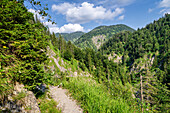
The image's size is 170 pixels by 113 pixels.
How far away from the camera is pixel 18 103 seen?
4254 mm

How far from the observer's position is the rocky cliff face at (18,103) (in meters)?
3.66

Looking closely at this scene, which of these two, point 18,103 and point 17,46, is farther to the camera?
point 17,46

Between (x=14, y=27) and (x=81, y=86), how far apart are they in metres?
7.86

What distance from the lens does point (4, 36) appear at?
496cm

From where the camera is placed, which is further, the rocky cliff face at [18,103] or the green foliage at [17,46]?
the green foliage at [17,46]

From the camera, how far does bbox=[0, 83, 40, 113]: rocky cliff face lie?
366 cm

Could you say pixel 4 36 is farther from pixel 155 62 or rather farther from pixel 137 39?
pixel 137 39

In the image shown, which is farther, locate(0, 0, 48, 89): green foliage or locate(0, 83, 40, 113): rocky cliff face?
locate(0, 0, 48, 89): green foliage

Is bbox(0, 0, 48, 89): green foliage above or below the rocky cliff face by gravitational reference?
above

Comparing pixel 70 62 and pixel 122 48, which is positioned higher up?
pixel 122 48

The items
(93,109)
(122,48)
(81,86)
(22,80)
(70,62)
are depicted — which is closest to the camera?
(22,80)

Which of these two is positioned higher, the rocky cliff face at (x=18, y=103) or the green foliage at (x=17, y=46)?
the green foliage at (x=17, y=46)

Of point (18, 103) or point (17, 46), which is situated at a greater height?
point (17, 46)

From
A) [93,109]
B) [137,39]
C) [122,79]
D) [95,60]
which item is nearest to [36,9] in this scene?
[93,109]
